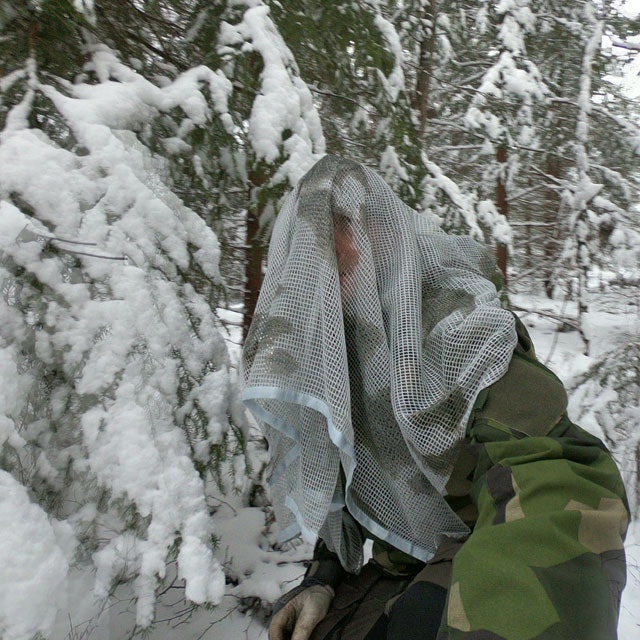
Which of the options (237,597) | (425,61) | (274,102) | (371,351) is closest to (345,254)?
(371,351)

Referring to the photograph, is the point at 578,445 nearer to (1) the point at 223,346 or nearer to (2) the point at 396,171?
(1) the point at 223,346

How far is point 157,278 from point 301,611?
4.08ft

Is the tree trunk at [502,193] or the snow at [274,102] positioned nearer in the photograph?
the snow at [274,102]

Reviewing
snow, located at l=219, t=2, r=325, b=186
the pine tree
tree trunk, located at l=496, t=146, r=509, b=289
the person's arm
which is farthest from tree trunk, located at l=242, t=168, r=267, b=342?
tree trunk, located at l=496, t=146, r=509, b=289

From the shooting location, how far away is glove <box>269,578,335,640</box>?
166cm

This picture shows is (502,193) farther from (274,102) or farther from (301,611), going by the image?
(301,611)

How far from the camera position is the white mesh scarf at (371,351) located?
133 centimetres

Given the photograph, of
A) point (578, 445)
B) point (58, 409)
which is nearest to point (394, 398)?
point (578, 445)

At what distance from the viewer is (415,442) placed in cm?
133

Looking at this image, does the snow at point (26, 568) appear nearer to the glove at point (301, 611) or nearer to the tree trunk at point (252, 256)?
the glove at point (301, 611)

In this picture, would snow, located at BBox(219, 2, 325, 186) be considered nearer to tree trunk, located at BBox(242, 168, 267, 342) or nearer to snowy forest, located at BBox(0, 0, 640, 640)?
snowy forest, located at BBox(0, 0, 640, 640)

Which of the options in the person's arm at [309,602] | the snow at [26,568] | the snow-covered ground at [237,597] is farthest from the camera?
the snow-covered ground at [237,597]

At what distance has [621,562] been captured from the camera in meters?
1.06

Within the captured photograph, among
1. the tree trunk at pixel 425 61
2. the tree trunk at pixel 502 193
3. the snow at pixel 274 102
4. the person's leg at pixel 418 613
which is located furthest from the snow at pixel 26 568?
the tree trunk at pixel 502 193
